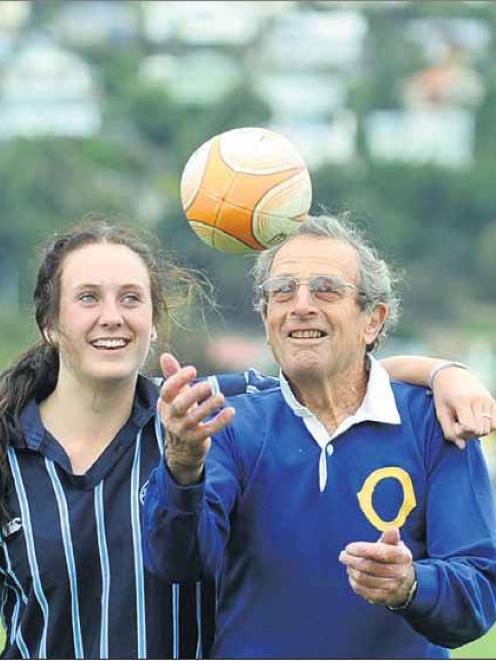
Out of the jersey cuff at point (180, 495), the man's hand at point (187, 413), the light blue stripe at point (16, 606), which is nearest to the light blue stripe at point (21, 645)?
the light blue stripe at point (16, 606)

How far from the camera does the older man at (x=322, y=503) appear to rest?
5629mm

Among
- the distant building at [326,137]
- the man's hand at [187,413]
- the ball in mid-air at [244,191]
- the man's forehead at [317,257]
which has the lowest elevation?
the man's hand at [187,413]

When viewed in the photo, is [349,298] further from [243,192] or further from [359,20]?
[359,20]

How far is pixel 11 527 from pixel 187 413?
2.95 feet

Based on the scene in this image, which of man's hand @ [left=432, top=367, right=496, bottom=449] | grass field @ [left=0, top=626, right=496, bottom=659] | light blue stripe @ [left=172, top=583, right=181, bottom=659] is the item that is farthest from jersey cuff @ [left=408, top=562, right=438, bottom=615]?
grass field @ [left=0, top=626, right=496, bottom=659]

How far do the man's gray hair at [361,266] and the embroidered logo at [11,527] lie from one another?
2.96 ft

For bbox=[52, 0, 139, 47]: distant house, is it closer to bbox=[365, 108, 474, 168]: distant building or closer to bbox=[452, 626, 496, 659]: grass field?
bbox=[365, 108, 474, 168]: distant building

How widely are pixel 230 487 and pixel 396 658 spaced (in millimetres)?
639

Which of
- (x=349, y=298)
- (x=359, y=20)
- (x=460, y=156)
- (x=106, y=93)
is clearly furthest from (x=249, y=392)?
(x=359, y=20)

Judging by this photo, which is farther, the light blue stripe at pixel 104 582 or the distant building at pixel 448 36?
the distant building at pixel 448 36

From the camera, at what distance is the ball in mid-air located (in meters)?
6.62

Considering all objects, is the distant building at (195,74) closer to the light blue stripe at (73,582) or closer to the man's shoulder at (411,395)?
the man's shoulder at (411,395)

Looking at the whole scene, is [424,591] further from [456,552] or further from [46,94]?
[46,94]

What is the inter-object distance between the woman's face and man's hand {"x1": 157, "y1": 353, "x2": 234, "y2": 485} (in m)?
0.54
